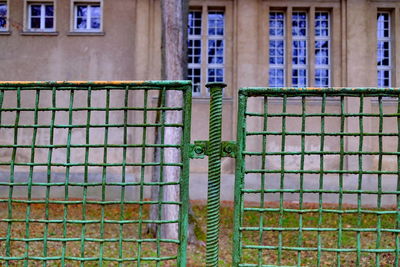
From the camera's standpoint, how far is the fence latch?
2902mm

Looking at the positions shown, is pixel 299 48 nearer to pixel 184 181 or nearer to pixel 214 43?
pixel 214 43

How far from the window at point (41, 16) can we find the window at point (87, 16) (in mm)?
809

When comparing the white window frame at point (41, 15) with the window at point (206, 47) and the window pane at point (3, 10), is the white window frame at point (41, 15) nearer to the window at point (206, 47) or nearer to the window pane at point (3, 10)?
the window pane at point (3, 10)

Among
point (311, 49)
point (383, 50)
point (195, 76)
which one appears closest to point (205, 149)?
point (195, 76)

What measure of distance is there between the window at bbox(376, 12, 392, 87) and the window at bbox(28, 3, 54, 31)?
1063cm

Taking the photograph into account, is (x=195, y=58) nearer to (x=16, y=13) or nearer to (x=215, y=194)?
(x=16, y=13)

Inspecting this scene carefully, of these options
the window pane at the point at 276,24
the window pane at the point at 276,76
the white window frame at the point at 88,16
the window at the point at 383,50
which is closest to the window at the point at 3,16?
the white window frame at the point at 88,16

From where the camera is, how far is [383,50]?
47.7 ft

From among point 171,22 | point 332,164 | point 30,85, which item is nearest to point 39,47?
point 171,22

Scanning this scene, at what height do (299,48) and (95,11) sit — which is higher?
(95,11)

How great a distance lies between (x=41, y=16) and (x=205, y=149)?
12765mm

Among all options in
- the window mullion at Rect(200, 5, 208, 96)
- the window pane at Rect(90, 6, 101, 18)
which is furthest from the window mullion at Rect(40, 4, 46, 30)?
the window mullion at Rect(200, 5, 208, 96)

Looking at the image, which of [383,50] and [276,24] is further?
[383,50]

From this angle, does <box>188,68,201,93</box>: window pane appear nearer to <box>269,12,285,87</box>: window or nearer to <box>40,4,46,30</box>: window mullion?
<box>269,12,285,87</box>: window
